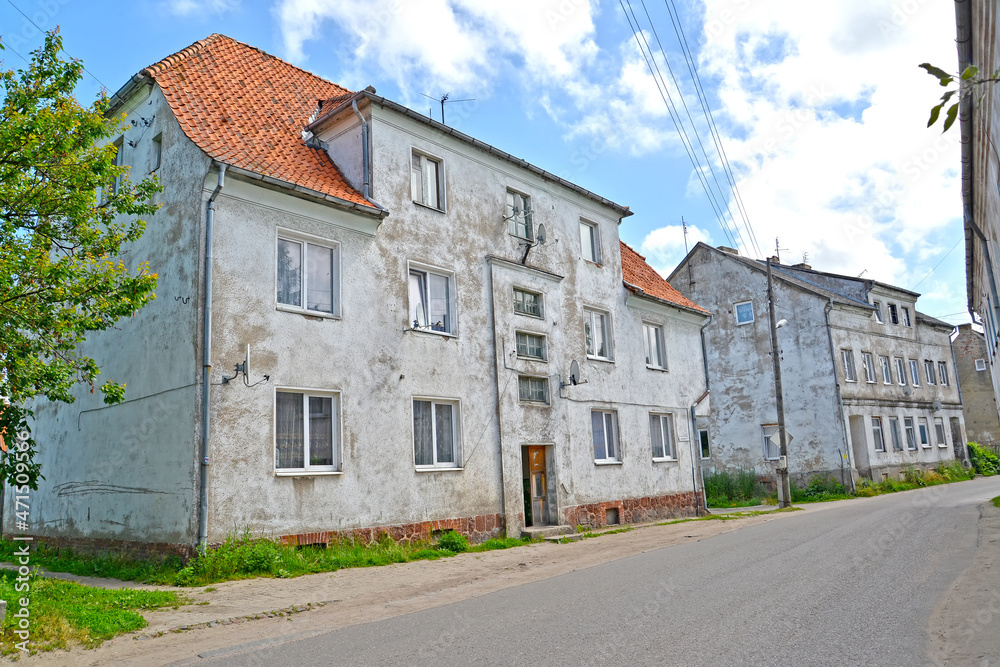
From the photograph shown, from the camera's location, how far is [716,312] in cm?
3597

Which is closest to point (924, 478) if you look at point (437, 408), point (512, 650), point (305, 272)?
point (437, 408)

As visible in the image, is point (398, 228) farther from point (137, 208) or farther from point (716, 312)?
point (716, 312)

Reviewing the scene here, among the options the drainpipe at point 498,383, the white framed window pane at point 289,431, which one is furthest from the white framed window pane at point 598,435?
the white framed window pane at point 289,431

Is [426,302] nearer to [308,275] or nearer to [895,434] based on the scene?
[308,275]

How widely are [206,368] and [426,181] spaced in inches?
278

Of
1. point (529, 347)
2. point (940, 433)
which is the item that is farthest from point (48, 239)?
point (940, 433)

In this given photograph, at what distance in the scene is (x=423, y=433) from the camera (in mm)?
14859

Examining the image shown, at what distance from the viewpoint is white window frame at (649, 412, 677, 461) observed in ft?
72.6

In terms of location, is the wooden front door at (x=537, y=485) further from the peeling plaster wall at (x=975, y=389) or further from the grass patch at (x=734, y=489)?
the peeling plaster wall at (x=975, y=389)

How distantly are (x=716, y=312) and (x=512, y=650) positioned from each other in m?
32.1

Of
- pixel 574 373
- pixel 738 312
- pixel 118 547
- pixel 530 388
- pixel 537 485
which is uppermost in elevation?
pixel 738 312

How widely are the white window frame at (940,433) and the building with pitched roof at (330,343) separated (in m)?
27.6

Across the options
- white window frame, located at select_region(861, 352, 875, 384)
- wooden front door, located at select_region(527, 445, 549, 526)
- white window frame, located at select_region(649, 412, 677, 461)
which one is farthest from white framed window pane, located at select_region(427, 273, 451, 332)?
white window frame, located at select_region(861, 352, 875, 384)

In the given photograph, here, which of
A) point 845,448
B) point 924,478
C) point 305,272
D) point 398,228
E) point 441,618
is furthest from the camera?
point 924,478
